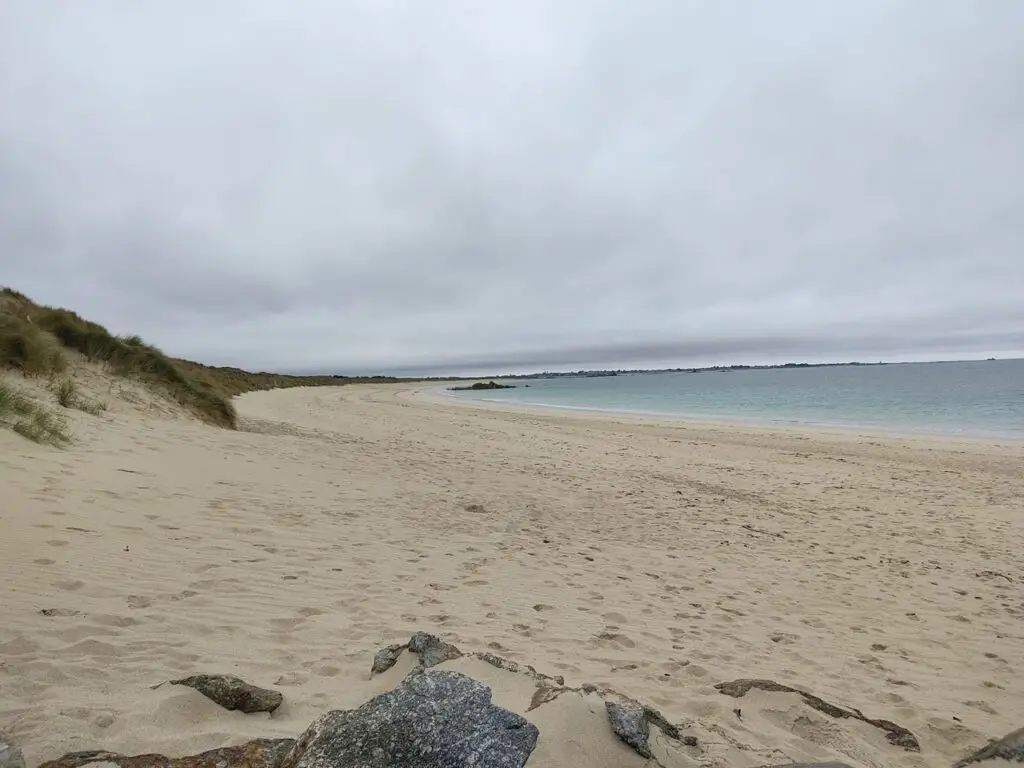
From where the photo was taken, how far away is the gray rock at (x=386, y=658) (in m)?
3.37

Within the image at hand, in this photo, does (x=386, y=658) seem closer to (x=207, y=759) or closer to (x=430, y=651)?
(x=430, y=651)

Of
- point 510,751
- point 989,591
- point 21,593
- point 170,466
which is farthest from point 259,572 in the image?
point 989,591

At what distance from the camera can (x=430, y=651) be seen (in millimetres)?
3406

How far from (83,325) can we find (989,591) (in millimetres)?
18279

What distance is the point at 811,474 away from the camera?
13664mm

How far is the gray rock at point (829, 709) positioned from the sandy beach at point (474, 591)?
0.28 feet

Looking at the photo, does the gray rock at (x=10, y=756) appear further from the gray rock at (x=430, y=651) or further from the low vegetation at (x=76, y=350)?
the low vegetation at (x=76, y=350)

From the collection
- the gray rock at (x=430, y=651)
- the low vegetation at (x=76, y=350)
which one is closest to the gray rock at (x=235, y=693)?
the gray rock at (x=430, y=651)

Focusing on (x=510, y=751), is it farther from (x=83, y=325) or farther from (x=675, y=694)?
(x=83, y=325)

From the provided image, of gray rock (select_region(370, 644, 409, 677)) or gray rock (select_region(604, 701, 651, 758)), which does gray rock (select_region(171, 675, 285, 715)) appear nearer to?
gray rock (select_region(370, 644, 409, 677))

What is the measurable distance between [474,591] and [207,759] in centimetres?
313

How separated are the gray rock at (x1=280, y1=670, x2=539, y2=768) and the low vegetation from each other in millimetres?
10453

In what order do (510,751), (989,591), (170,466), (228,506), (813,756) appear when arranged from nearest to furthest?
(510,751)
(813,756)
(989,591)
(228,506)
(170,466)

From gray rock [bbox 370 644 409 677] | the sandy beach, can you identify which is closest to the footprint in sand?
the sandy beach
